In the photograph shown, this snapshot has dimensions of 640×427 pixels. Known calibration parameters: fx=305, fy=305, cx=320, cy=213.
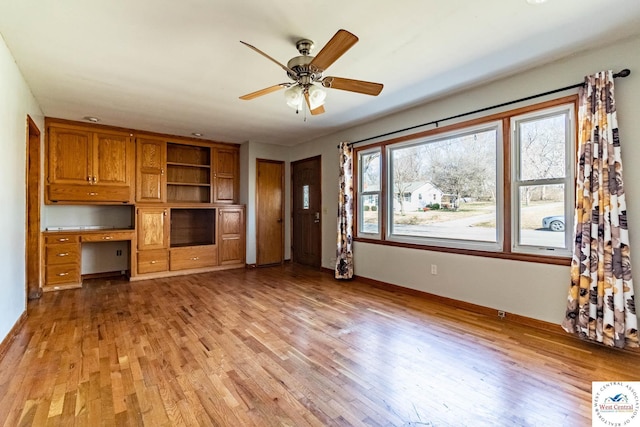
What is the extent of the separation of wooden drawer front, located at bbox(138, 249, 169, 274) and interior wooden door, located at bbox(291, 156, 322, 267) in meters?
2.48

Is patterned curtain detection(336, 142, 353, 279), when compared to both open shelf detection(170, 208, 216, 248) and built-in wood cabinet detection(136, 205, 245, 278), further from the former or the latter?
open shelf detection(170, 208, 216, 248)

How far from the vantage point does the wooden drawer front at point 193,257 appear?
528cm

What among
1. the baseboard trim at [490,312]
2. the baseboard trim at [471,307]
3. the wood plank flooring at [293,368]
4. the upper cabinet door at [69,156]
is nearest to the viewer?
the wood plank flooring at [293,368]

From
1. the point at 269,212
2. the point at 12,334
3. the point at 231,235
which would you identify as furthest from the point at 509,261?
the point at 12,334

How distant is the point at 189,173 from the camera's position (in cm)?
604

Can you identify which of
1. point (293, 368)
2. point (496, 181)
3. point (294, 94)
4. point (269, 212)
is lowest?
point (293, 368)

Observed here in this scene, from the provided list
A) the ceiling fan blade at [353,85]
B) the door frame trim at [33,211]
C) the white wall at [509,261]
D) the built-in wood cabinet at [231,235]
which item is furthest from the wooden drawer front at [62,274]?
the ceiling fan blade at [353,85]

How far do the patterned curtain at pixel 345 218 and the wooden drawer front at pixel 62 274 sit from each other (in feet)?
12.7

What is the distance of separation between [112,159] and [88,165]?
0.33 m

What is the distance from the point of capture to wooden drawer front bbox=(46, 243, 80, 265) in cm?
427

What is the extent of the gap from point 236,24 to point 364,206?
329cm

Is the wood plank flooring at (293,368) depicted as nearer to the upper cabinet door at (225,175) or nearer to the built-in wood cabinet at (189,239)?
the built-in wood cabinet at (189,239)

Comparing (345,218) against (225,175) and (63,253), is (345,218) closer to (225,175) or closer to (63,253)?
(225,175)

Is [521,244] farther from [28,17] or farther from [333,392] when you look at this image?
[28,17]
